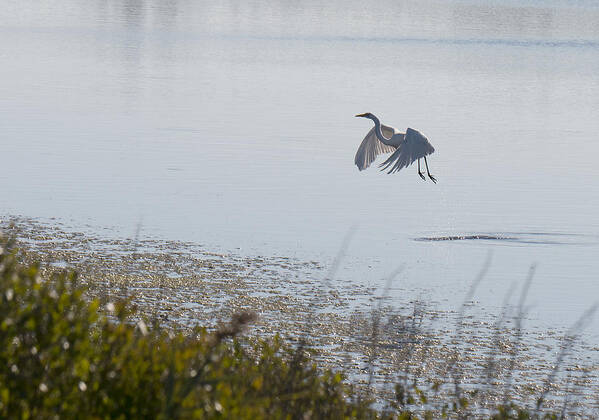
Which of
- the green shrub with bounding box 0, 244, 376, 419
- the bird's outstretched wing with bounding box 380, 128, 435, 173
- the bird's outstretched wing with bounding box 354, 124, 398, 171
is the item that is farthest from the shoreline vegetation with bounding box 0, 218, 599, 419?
the bird's outstretched wing with bounding box 354, 124, 398, 171

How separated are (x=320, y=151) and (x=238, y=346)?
1494 centimetres

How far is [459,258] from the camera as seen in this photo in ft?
49.0

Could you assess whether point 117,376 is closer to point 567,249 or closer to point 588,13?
point 567,249

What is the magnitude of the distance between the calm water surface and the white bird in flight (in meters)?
0.88

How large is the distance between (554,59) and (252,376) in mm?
42147

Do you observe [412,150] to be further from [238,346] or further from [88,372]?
[88,372]

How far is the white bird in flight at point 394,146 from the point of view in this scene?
16047mm

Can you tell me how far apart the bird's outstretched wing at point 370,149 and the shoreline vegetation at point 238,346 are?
13.5 feet

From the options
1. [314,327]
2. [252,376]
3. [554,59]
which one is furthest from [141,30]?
[252,376]

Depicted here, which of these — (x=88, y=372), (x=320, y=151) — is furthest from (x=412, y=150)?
(x=88, y=372)

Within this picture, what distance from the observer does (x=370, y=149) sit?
57.2ft

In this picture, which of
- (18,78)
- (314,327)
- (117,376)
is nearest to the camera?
(117,376)

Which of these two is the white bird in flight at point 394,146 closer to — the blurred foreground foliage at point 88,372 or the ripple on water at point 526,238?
the ripple on water at point 526,238

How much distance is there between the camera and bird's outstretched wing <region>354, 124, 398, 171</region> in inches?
683
